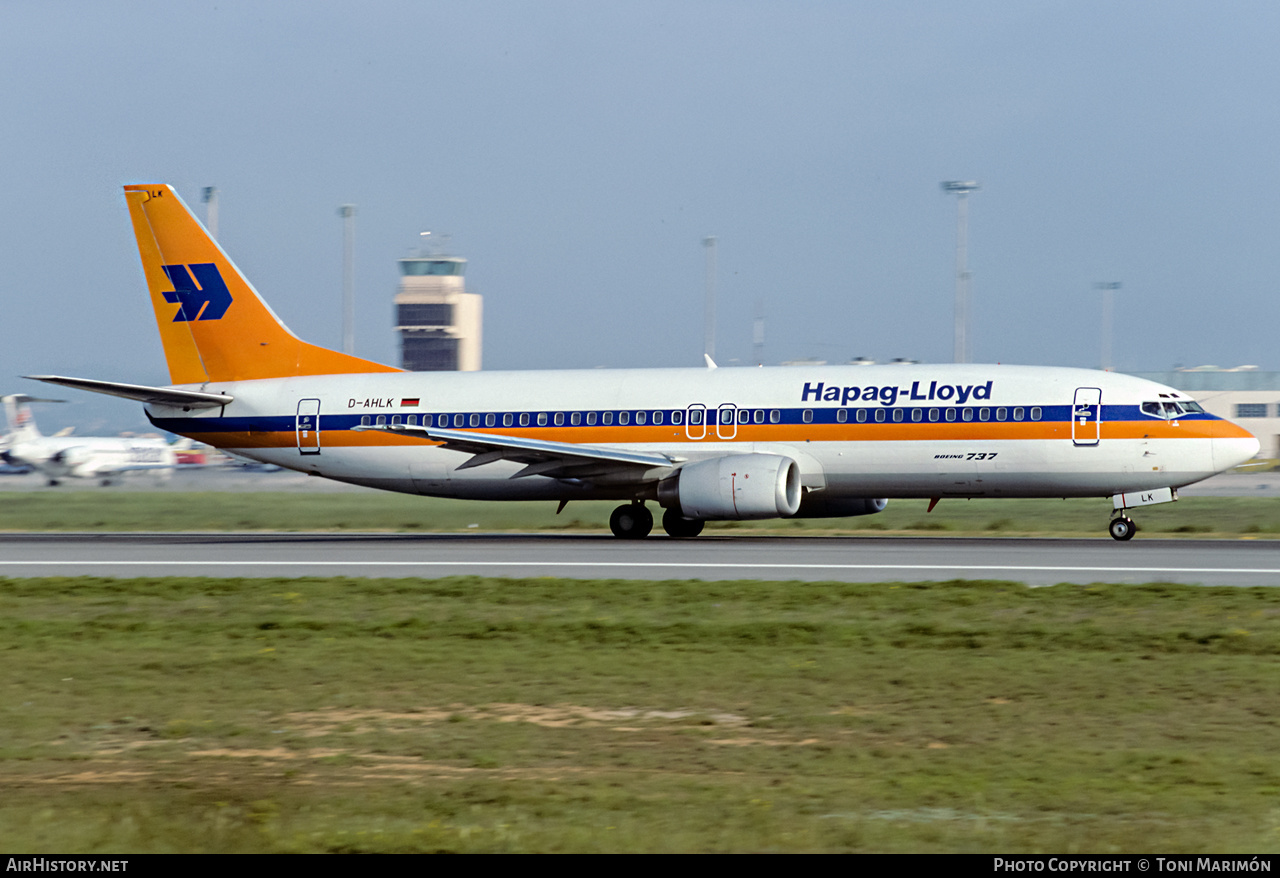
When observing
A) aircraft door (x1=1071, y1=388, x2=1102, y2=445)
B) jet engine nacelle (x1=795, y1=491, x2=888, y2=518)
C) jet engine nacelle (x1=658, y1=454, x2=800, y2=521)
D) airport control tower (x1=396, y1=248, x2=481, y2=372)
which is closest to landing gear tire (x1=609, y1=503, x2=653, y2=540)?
jet engine nacelle (x1=658, y1=454, x2=800, y2=521)

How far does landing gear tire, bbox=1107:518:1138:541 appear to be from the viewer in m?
26.2

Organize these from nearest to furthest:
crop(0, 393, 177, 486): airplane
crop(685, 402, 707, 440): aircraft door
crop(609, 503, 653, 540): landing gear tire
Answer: crop(685, 402, 707, 440): aircraft door < crop(609, 503, 653, 540): landing gear tire < crop(0, 393, 177, 486): airplane

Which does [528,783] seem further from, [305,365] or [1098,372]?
[305,365]

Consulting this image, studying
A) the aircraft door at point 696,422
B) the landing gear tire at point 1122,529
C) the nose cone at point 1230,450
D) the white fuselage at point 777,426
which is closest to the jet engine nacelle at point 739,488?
the white fuselage at point 777,426

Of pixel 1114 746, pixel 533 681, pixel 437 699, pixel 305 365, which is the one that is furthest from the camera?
pixel 305 365

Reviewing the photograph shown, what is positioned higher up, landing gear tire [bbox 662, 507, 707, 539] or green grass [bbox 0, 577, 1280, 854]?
landing gear tire [bbox 662, 507, 707, 539]

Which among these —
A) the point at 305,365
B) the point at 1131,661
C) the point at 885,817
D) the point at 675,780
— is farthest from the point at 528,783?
the point at 305,365

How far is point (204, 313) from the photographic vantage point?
32344 millimetres

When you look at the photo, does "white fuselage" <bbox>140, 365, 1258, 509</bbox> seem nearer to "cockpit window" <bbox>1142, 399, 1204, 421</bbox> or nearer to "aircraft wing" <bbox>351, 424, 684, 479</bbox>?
"cockpit window" <bbox>1142, 399, 1204, 421</bbox>

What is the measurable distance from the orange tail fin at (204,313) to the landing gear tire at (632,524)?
751 centimetres

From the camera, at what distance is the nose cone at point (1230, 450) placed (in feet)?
84.9

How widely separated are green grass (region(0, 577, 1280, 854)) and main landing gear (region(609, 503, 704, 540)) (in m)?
12.2

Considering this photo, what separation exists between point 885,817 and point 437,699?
4520mm
